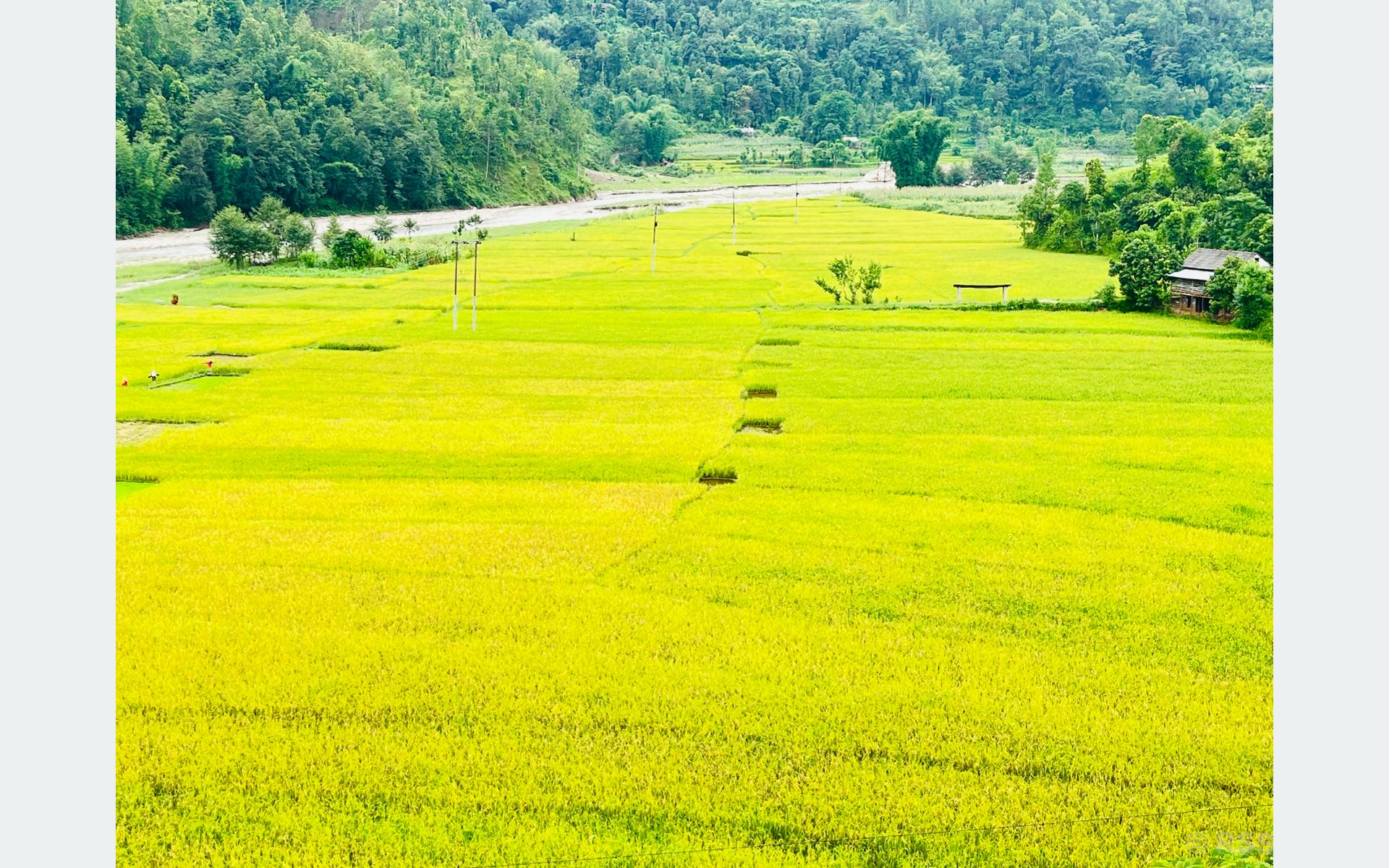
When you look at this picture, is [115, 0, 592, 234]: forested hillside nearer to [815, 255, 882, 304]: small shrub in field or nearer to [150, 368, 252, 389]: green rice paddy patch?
[150, 368, 252, 389]: green rice paddy patch

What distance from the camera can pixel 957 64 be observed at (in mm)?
45125

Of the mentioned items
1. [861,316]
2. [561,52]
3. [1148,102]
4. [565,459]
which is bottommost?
[565,459]

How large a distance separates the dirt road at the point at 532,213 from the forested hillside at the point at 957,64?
4434mm

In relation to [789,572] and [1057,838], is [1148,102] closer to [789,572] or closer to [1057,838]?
[789,572]

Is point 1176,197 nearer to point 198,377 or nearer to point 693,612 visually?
point 198,377

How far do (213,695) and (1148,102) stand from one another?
35261mm

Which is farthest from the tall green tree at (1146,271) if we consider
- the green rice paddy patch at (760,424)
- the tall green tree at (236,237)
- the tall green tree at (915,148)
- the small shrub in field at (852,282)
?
the tall green tree at (236,237)

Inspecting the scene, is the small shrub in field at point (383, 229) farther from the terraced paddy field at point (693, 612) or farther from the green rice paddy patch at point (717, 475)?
the green rice paddy patch at point (717, 475)

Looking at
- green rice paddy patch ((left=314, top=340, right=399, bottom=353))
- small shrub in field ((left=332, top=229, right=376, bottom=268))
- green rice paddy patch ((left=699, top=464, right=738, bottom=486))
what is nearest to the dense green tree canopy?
green rice paddy patch ((left=699, top=464, right=738, bottom=486))

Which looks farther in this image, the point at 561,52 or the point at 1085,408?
the point at 561,52

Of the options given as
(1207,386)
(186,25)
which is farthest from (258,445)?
(186,25)

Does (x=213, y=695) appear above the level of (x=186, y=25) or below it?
below

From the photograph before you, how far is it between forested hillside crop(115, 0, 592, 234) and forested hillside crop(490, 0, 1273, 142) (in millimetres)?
11700

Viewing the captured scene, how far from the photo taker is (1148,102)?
35438 millimetres
